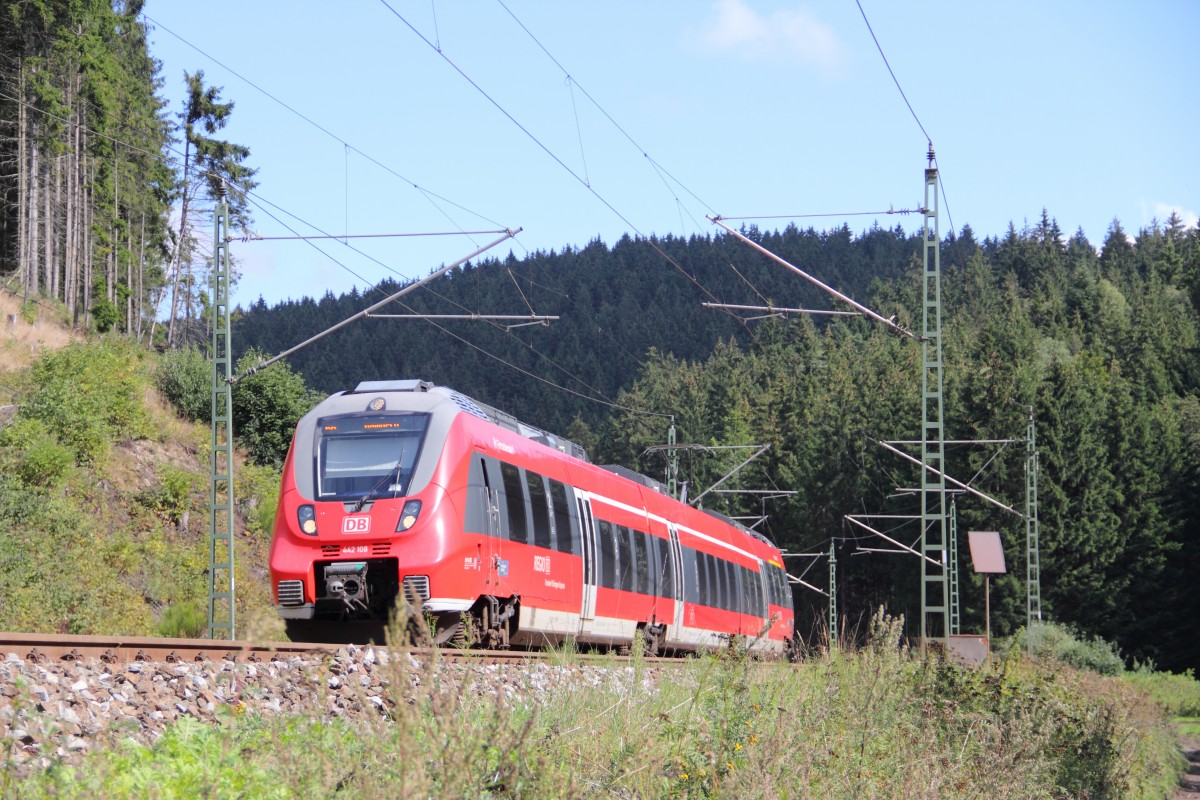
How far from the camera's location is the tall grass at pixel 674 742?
5.26 m

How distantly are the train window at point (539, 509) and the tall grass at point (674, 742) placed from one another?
11.7ft

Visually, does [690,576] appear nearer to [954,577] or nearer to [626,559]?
[626,559]

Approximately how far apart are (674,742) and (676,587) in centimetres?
1430

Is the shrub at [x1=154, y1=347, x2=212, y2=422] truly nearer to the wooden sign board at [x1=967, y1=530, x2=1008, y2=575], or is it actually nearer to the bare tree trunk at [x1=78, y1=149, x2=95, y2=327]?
the bare tree trunk at [x1=78, y1=149, x2=95, y2=327]

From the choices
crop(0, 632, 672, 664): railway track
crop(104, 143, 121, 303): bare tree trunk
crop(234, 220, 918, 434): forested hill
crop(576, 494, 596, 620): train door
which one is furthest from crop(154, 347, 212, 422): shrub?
crop(234, 220, 918, 434): forested hill

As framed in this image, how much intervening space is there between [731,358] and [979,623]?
2785 inches

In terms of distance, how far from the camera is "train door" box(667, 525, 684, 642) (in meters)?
22.3

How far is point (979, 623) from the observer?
6431 centimetres

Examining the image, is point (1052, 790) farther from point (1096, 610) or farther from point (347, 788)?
point (1096, 610)

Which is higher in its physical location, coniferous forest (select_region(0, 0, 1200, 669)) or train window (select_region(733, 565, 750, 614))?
coniferous forest (select_region(0, 0, 1200, 669))

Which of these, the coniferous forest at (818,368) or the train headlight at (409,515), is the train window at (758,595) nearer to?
the coniferous forest at (818,368)

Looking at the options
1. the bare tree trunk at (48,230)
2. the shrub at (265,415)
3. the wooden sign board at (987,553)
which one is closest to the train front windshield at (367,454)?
the wooden sign board at (987,553)

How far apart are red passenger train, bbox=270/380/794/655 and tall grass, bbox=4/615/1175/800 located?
177cm

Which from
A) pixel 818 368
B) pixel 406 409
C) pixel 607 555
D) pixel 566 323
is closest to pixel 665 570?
pixel 607 555
